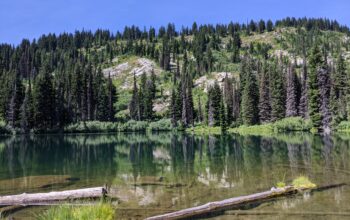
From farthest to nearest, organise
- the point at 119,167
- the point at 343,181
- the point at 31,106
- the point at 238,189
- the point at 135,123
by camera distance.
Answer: the point at 135,123, the point at 31,106, the point at 119,167, the point at 343,181, the point at 238,189

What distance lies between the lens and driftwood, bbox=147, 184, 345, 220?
12549mm

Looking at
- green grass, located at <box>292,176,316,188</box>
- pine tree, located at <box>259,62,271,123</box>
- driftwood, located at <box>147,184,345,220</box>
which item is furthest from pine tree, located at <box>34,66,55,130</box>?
driftwood, located at <box>147,184,345,220</box>

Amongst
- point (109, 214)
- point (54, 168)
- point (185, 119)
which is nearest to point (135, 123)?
point (185, 119)

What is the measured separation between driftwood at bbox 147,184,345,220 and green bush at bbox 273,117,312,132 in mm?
69781

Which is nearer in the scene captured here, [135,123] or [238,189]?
[238,189]

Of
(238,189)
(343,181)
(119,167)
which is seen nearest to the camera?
(238,189)

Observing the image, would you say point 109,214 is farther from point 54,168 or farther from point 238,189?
point 54,168

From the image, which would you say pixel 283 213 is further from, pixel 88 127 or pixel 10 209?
pixel 88 127

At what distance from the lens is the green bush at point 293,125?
272 feet

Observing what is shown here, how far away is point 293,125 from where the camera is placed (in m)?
86.1

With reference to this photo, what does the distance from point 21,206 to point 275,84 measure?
95901 millimetres

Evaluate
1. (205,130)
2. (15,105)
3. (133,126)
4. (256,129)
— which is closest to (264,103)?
(256,129)

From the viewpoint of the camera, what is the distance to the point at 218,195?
15953 mm

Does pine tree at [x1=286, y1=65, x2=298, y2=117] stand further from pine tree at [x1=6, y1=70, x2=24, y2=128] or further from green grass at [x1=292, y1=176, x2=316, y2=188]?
green grass at [x1=292, y1=176, x2=316, y2=188]
